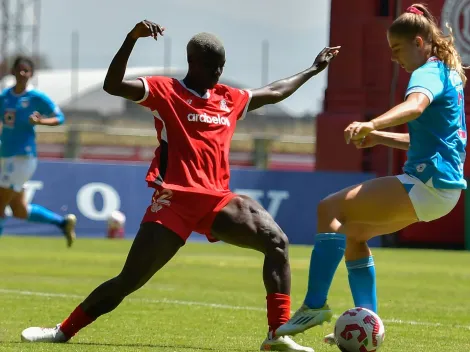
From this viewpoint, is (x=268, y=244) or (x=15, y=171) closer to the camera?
(x=268, y=244)

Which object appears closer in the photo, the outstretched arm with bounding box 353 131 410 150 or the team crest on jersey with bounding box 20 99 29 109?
the outstretched arm with bounding box 353 131 410 150

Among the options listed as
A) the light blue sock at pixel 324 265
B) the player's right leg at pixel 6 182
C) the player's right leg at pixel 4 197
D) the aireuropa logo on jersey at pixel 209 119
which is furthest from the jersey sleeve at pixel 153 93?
the player's right leg at pixel 4 197

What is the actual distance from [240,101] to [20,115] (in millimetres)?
9538

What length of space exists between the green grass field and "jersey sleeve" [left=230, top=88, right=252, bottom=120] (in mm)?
1544

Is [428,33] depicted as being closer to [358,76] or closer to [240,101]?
[240,101]

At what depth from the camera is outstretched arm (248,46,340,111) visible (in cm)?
841

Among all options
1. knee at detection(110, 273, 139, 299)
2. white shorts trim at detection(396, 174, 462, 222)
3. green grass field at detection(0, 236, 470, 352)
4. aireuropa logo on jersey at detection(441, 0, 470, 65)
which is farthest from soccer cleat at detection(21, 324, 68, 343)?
aireuropa logo on jersey at detection(441, 0, 470, 65)

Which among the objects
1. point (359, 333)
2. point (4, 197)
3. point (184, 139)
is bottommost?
point (4, 197)

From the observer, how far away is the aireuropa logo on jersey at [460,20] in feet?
81.0

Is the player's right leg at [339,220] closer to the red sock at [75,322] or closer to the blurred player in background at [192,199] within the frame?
the blurred player in background at [192,199]

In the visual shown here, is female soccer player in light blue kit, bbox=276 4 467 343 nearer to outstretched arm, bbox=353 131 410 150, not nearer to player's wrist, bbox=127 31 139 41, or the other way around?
outstretched arm, bbox=353 131 410 150

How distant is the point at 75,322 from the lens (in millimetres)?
8031

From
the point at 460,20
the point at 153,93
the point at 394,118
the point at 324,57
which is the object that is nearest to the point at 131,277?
the point at 153,93

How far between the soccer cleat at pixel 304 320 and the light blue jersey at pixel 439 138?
1.04 m
